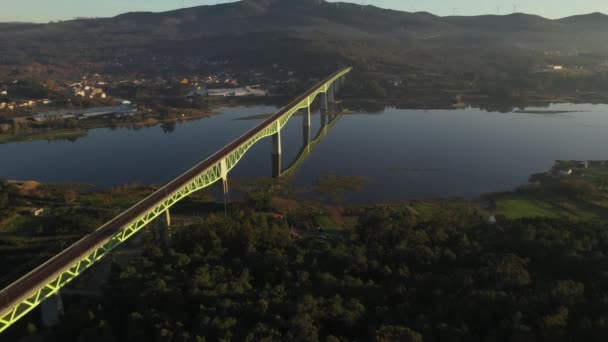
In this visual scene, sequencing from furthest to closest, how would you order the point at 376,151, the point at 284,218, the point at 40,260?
the point at 376,151 → the point at 284,218 → the point at 40,260

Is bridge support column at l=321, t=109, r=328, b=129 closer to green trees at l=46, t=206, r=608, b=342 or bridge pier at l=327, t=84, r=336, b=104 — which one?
bridge pier at l=327, t=84, r=336, b=104

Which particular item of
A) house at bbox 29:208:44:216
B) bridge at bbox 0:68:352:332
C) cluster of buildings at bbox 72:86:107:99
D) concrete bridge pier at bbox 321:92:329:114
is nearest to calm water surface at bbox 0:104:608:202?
concrete bridge pier at bbox 321:92:329:114

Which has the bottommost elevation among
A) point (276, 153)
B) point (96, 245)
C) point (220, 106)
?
point (276, 153)

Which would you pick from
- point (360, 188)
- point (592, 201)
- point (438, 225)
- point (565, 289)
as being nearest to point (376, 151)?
point (360, 188)

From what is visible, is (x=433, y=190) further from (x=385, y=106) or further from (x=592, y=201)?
(x=385, y=106)

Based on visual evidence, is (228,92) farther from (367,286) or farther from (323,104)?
(367,286)

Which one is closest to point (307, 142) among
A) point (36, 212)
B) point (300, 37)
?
point (36, 212)

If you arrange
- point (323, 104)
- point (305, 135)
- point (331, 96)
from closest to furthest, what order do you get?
point (305, 135) < point (323, 104) < point (331, 96)
